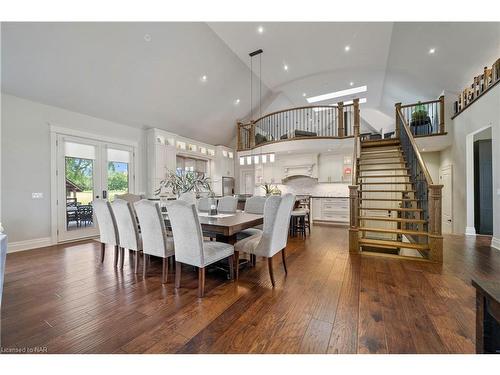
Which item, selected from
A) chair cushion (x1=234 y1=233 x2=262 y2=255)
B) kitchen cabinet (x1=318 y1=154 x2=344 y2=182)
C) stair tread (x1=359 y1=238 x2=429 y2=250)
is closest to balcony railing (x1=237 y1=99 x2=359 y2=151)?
kitchen cabinet (x1=318 y1=154 x2=344 y2=182)

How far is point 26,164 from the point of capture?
155 inches

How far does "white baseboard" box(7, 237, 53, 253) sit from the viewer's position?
3741mm

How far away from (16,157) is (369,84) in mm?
9081

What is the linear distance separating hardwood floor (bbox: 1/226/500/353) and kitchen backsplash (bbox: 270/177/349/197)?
4.08 metres

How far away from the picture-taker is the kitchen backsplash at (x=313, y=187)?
7108mm

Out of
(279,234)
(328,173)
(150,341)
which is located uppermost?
(328,173)

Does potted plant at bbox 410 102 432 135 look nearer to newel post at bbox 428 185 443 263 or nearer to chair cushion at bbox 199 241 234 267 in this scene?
newel post at bbox 428 185 443 263

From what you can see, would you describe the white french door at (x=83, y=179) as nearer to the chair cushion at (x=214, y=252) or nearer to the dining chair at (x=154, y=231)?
the dining chair at (x=154, y=231)

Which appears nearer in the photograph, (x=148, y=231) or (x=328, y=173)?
(x=148, y=231)

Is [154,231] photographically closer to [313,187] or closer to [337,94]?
[313,187]

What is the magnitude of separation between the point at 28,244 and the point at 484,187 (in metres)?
9.52
